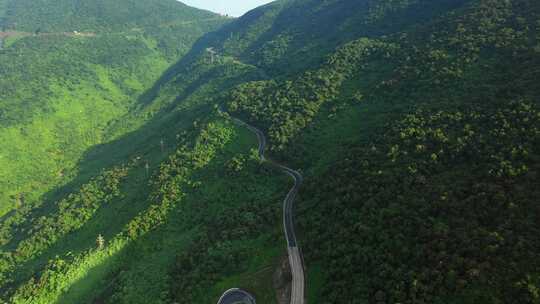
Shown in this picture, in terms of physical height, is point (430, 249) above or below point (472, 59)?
below

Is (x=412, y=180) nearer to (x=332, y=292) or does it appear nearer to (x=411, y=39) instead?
(x=332, y=292)

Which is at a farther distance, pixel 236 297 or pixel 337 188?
pixel 337 188

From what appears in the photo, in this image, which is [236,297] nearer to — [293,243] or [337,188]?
[293,243]

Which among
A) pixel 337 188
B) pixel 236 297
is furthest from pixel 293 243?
pixel 236 297

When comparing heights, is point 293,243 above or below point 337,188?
below

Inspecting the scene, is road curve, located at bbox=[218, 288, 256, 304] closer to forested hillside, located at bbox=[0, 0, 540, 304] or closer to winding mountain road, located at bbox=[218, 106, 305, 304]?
winding mountain road, located at bbox=[218, 106, 305, 304]

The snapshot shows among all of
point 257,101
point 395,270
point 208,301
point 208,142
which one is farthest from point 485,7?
point 208,301

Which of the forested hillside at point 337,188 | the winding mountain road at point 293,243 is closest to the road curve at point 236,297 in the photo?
the winding mountain road at point 293,243

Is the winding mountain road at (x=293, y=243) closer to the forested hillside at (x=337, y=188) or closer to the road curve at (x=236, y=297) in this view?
the road curve at (x=236, y=297)
